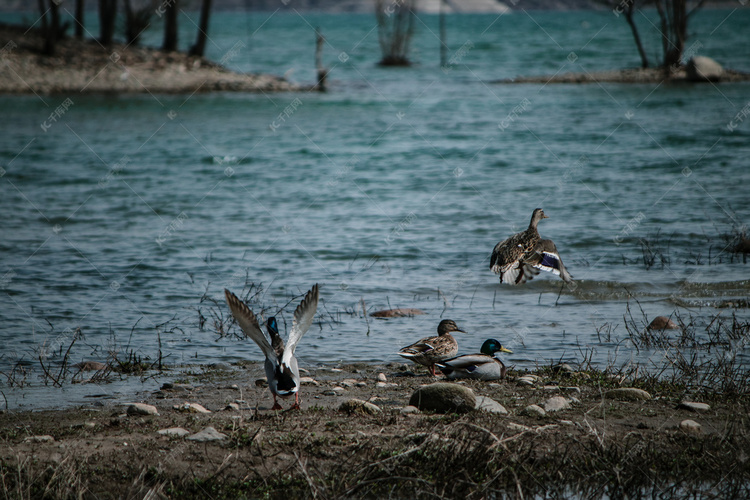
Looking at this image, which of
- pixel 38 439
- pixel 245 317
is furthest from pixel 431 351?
pixel 38 439

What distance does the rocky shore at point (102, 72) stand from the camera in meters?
34.9

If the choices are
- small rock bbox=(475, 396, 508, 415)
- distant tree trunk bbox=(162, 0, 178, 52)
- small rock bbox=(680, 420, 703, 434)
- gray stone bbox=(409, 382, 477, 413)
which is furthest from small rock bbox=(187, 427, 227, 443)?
distant tree trunk bbox=(162, 0, 178, 52)

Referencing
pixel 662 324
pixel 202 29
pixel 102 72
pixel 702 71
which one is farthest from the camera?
Result: pixel 202 29

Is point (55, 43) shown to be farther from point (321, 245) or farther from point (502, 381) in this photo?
point (502, 381)

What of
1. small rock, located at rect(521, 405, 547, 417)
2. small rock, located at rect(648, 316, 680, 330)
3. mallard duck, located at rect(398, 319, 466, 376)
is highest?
small rock, located at rect(648, 316, 680, 330)

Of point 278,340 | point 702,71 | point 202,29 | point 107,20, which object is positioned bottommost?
point 278,340

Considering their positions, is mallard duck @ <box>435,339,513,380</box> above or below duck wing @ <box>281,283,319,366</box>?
below

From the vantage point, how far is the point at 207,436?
16.4 feet

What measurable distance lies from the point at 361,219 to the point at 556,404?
8684mm

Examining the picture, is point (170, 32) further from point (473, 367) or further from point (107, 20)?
point (473, 367)

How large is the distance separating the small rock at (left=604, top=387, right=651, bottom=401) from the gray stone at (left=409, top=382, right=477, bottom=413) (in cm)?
110

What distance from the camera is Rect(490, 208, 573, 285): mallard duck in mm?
7906

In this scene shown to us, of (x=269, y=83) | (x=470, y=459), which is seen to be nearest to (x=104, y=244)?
(x=470, y=459)

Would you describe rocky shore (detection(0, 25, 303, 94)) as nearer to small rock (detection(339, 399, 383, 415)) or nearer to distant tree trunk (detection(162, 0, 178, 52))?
distant tree trunk (detection(162, 0, 178, 52))
